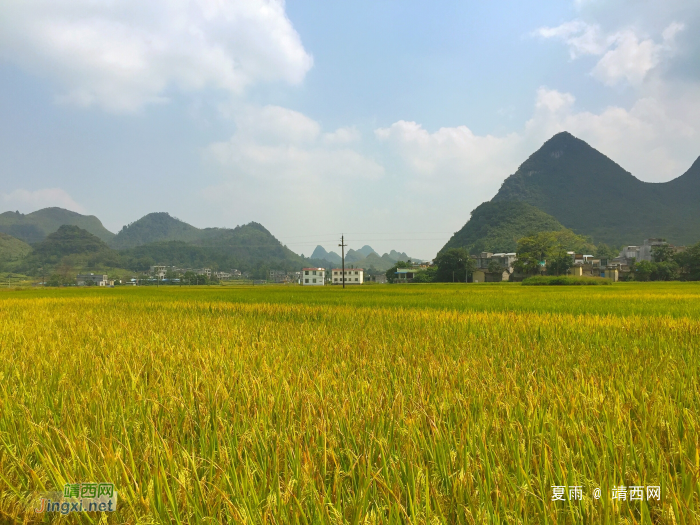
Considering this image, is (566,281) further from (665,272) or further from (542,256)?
(665,272)

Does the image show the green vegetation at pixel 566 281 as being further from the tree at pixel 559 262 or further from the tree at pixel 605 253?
the tree at pixel 605 253

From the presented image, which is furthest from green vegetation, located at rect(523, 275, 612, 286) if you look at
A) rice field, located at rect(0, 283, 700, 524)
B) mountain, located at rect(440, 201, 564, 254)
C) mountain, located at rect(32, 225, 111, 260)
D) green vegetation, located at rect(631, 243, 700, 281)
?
mountain, located at rect(32, 225, 111, 260)

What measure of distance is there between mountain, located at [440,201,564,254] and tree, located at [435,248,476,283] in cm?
4057

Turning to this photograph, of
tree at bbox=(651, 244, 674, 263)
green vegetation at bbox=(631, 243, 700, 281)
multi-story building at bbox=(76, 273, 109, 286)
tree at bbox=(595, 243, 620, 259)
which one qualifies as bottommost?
multi-story building at bbox=(76, 273, 109, 286)

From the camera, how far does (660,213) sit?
120m

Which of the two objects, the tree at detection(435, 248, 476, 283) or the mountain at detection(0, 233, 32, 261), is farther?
the mountain at detection(0, 233, 32, 261)

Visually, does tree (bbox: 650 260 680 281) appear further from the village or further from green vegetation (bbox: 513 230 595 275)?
green vegetation (bbox: 513 230 595 275)

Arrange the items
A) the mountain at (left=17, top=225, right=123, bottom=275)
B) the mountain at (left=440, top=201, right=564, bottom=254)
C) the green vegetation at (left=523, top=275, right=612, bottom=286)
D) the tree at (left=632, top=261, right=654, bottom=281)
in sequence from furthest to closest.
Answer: the mountain at (left=17, top=225, right=123, bottom=275)
the mountain at (left=440, top=201, right=564, bottom=254)
the tree at (left=632, top=261, right=654, bottom=281)
the green vegetation at (left=523, top=275, right=612, bottom=286)

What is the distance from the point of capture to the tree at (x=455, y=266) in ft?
211

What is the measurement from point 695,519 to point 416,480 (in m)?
0.61

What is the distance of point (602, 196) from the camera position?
129500 mm

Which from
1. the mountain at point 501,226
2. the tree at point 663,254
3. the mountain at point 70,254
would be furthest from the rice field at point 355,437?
the mountain at point 70,254

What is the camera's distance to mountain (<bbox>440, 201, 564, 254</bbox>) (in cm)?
10331

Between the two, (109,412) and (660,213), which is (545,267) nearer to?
(109,412)
